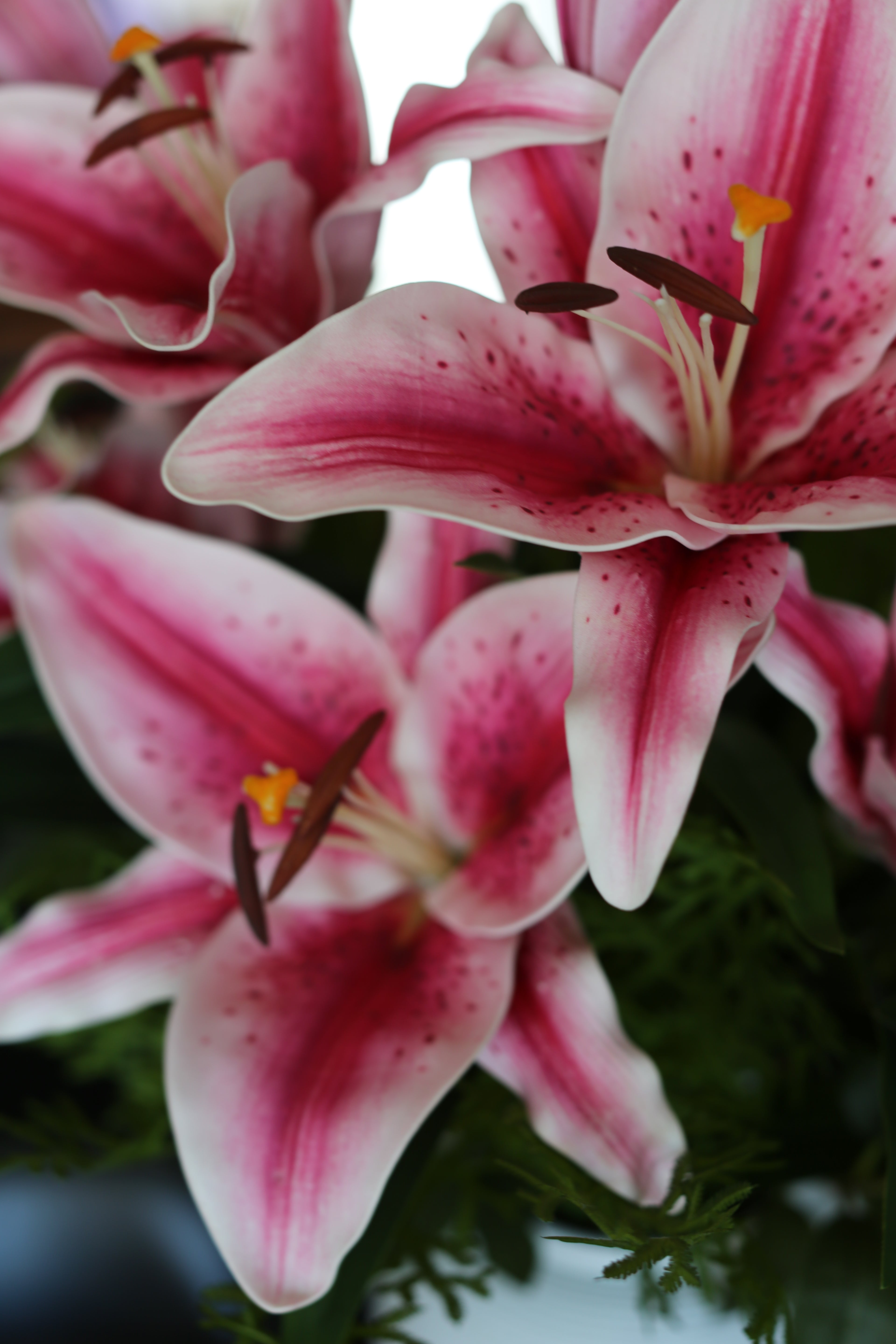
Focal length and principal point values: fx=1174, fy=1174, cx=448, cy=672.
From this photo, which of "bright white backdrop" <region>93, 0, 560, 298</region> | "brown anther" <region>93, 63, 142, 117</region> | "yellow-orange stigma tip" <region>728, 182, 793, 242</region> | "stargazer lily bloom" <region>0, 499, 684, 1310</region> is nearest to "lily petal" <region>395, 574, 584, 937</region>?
"stargazer lily bloom" <region>0, 499, 684, 1310</region>

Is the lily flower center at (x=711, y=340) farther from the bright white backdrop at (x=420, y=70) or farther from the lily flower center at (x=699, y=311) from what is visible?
the bright white backdrop at (x=420, y=70)

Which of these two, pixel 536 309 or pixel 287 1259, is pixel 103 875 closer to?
pixel 287 1259

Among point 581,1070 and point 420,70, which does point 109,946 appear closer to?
point 581,1070

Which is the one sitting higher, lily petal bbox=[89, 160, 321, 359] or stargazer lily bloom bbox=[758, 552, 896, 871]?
lily petal bbox=[89, 160, 321, 359]

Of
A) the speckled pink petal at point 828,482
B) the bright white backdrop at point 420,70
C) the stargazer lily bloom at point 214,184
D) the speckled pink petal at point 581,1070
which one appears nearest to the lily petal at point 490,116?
the stargazer lily bloom at point 214,184

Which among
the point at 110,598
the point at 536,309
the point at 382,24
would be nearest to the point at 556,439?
the point at 536,309

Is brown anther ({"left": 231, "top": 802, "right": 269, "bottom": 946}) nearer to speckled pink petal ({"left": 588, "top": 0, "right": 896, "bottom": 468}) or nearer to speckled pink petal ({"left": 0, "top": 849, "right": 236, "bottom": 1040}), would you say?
speckled pink petal ({"left": 0, "top": 849, "right": 236, "bottom": 1040})

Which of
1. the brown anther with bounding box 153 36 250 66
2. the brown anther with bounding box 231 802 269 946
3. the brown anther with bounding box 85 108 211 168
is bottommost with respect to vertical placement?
the brown anther with bounding box 231 802 269 946

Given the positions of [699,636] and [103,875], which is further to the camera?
[103,875]
